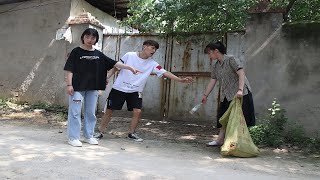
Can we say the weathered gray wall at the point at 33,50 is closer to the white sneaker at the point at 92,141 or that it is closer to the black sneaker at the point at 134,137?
the black sneaker at the point at 134,137

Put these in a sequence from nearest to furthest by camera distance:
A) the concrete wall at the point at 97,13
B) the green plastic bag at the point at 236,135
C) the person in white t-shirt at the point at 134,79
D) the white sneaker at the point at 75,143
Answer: the green plastic bag at the point at 236,135 < the white sneaker at the point at 75,143 < the person in white t-shirt at the point at 134,79 < the concrete wall at the point at 97,13

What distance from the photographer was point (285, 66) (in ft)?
19.5

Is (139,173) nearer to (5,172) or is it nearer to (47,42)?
(5,172)

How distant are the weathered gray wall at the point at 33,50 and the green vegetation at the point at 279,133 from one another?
4.59 m

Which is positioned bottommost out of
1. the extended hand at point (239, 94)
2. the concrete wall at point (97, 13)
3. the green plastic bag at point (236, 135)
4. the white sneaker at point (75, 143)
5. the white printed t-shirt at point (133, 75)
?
the white sneaker at point (75, 143)

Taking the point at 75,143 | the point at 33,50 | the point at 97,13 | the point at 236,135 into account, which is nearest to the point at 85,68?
the point at 75,143

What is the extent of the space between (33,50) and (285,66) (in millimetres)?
5761

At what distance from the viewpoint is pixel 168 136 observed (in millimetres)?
6094

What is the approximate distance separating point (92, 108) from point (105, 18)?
17.7ft

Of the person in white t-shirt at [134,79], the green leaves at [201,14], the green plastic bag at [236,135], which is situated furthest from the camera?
the green leaves at [201,14]

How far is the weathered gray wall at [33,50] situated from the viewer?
8305 mm

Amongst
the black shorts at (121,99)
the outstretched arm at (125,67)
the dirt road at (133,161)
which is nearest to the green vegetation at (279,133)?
the dirt road at (133,161)

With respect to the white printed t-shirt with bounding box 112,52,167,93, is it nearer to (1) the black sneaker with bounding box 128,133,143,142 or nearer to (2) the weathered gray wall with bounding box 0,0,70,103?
(1) the black sneaker with bounding box 128,133,143,142

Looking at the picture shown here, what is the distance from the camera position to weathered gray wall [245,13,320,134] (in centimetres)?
579
